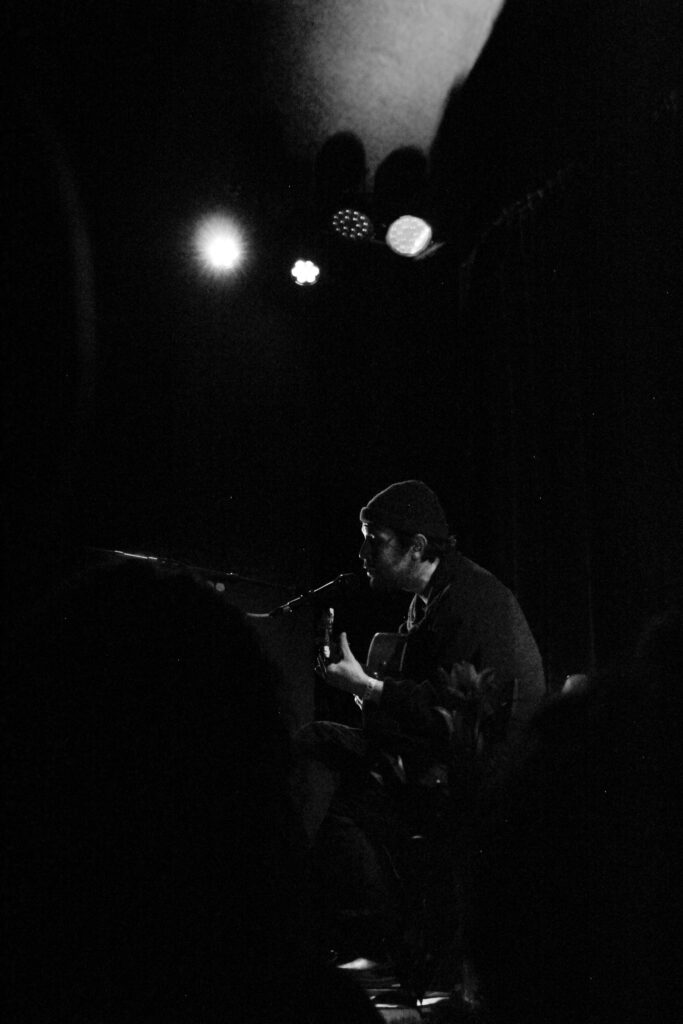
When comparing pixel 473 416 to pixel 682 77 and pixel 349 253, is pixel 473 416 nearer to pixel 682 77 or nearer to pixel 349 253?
pixel 349 253

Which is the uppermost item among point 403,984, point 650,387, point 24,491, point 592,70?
point 592,70

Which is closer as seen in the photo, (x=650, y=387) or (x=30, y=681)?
(x=30, y=681)

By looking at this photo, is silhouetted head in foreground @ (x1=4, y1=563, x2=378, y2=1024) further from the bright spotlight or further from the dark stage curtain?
the bright spotlight

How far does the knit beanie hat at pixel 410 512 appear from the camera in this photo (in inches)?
117

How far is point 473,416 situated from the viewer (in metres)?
4.12

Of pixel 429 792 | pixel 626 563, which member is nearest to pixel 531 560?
pixel 626 563

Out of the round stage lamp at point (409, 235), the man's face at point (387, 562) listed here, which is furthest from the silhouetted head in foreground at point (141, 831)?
the round stage lamp at point (409, 235)

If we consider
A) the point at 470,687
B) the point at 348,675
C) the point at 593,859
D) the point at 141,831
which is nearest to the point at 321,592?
the point at 348,675

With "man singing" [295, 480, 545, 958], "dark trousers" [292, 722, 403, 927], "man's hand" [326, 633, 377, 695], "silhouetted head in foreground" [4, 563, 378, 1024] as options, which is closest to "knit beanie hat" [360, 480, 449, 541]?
"man singing" [295, 480, 545, 958]

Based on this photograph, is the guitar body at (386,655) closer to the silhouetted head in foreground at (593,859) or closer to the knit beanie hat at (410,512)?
the knit beanie hat at (410,512)

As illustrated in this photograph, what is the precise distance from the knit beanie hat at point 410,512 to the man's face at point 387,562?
0.04m

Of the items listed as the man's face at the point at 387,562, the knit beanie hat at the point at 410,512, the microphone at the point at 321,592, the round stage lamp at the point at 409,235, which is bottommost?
the microphone at the point at 321,592

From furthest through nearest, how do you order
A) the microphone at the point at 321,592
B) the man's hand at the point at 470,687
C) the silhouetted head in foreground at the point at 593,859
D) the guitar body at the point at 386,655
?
the guitar body at the point at 386,655 < the microphone at the point at 321,592 < the man's hand at the point at 470,687 < the silhouetted head in foreground at the point at 593,859

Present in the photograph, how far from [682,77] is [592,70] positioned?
59cm
